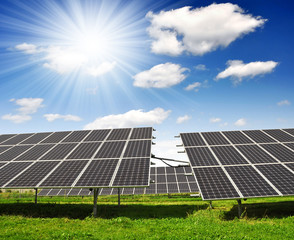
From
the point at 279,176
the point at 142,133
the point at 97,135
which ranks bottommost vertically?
the point at 279,176

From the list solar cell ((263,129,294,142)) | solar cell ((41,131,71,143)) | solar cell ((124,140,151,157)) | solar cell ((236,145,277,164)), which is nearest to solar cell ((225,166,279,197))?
solar cell ((236,145,277,164))

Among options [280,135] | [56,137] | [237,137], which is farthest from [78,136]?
[280,135]

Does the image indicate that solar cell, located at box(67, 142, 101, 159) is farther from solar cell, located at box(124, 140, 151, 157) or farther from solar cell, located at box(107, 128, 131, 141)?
solar cell, located at box(124, 140, 151, 157)

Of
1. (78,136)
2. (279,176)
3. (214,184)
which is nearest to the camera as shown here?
(214,184)

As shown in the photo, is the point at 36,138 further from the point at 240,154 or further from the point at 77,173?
the point at 240,154

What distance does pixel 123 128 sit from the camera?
25000 millimetres

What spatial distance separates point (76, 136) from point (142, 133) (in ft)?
25.9

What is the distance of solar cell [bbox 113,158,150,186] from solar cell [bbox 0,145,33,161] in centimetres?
1191

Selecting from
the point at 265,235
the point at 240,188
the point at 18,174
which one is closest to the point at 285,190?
the point at 240,188

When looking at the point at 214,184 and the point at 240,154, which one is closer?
the point at 214,184

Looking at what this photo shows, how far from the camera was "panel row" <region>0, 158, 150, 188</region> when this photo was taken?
15.1 meters

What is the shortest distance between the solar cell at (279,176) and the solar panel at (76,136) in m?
17.8

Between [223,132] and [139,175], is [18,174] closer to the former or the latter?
[139,175]

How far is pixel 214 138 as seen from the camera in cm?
2242
